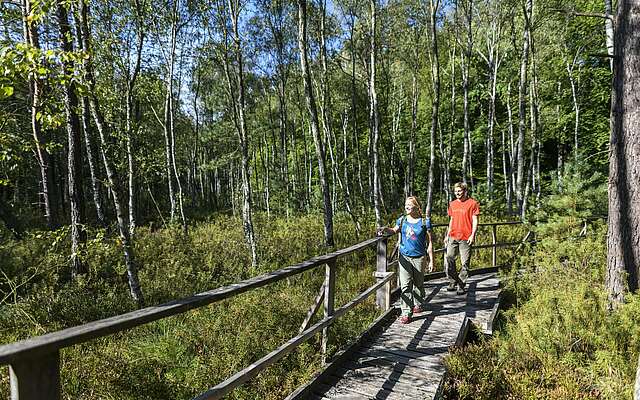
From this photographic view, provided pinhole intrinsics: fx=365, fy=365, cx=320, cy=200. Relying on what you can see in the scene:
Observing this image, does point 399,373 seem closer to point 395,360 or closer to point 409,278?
point 395,360

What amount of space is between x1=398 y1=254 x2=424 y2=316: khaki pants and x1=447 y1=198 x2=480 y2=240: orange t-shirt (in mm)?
1527

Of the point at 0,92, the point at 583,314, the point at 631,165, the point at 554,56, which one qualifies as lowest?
the point at 583,314

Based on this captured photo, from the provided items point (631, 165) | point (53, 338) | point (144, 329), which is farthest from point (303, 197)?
point (53, 338)

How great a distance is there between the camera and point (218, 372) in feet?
14.1

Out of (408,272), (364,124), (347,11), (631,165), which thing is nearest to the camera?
(631,165)

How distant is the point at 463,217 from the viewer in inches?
259

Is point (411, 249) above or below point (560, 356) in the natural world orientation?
above

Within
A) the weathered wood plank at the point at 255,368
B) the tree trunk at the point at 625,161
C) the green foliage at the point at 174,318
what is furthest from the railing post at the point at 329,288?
the tree trunk at the point at 625,161

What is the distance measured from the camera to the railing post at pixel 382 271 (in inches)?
226

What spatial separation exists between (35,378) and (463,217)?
6334 millimetres

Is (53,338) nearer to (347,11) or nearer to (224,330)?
(224,330)

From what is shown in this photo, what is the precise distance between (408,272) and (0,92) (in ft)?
17.1

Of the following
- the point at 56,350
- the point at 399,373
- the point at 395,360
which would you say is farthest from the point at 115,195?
the point at 56,350

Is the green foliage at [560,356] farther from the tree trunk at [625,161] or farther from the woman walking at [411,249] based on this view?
the woman walking at [411,249]
